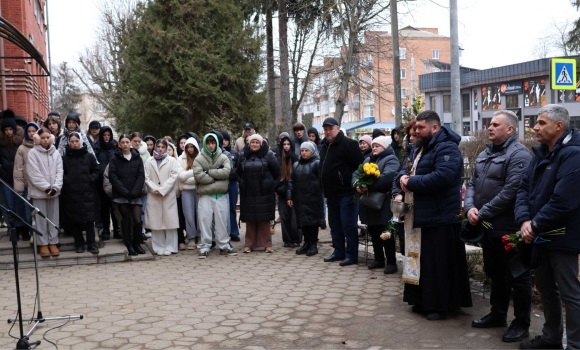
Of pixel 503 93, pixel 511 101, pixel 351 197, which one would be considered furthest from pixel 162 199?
pixel 503 93

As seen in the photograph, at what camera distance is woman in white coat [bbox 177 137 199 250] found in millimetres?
10344

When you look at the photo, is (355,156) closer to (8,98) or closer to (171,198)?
(171,198)

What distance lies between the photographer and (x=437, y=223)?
603 centimetres

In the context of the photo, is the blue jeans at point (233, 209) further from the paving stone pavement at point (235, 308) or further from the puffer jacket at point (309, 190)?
the puffer jacket at point (309, 190)

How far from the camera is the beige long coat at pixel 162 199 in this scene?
10.2m

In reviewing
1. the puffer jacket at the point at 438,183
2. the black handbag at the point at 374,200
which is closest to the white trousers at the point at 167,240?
the black handbag at the point at 374,200

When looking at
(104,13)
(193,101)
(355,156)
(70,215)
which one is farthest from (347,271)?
(104,13)

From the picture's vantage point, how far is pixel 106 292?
7.66 metres

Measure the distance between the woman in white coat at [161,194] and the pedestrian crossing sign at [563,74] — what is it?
741 centimetres

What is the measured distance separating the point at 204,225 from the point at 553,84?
717 cm

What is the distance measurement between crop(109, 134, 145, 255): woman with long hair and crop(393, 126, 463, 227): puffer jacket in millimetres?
5317

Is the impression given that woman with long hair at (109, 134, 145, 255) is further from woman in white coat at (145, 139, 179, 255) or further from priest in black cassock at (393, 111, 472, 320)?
priest in black cassock at (393, 111, 472, 320)

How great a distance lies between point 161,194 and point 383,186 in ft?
13.3

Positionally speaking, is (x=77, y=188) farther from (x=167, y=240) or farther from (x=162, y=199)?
(x=167, y=240)
